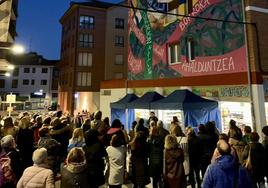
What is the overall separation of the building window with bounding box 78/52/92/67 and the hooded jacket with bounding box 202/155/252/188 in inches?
1364

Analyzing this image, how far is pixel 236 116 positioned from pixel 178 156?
662 cm

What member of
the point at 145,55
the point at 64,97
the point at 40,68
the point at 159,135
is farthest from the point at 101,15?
the point at 159,135

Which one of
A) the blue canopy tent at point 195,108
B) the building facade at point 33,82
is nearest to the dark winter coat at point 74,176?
the blue canopy tent at point 195,108

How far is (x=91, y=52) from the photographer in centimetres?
3697

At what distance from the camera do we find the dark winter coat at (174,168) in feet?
16.7

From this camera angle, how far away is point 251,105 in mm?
9820

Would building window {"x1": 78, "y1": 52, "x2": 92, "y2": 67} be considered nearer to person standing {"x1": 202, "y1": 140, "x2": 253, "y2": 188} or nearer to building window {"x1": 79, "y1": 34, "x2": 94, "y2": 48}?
building window {"x1": 79, "y1": 34, "x2": 94, "y2": 48}

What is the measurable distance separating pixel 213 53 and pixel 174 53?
3361 mm

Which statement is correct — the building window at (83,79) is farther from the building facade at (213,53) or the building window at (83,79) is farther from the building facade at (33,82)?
the building facade at (33,82)

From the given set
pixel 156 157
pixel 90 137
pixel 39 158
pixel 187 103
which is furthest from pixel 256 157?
pixel 187 103

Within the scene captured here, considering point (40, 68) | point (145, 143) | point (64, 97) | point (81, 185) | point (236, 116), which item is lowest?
point (81, 185)

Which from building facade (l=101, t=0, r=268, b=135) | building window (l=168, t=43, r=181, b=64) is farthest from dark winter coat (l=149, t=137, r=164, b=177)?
building window (l=168, t=43, r=181, b=64)

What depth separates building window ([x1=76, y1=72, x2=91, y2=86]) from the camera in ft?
118

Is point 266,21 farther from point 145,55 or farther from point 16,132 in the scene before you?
point 16,132
